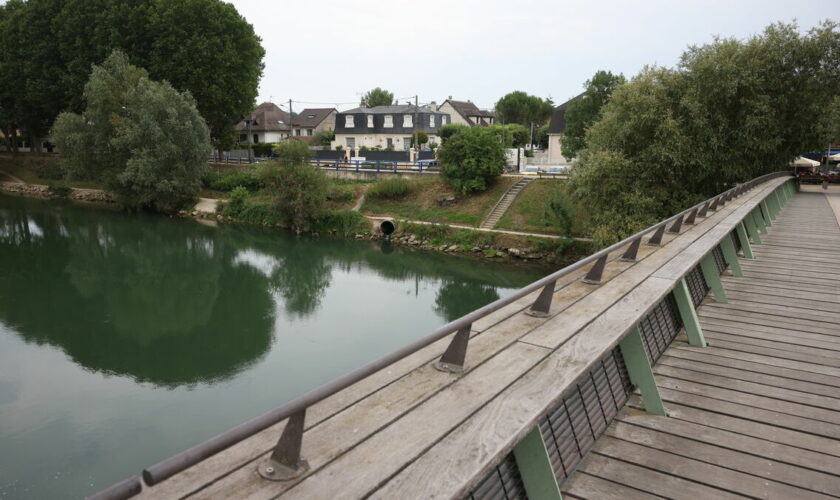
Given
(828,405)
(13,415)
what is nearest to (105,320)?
(13,415)

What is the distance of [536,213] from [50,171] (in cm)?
4241

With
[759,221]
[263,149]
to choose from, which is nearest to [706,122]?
[759,221]

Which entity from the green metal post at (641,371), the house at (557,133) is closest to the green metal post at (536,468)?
the green metal post at (641,371)

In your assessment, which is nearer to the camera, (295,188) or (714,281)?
(714,281)

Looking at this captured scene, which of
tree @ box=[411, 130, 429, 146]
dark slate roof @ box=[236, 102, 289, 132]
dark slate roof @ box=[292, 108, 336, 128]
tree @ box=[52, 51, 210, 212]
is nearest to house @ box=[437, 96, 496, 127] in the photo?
tree @ box=[411, 130, 429, 146]

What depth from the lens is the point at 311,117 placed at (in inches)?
2815

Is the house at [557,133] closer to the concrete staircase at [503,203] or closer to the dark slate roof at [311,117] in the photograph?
the concrete staircase at [503,203]

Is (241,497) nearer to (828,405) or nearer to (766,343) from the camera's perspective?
(828,405)

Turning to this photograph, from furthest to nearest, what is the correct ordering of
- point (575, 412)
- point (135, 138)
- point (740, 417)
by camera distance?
point (135, 138) < point (740, 417) < point (575, 412)

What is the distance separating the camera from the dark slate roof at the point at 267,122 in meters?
65.5

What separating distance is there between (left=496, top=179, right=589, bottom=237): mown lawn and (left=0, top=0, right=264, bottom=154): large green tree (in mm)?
22812

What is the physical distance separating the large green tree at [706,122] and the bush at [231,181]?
24.1 metres

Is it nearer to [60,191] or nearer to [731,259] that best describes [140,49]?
[60,191]

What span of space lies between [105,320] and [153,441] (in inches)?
334
